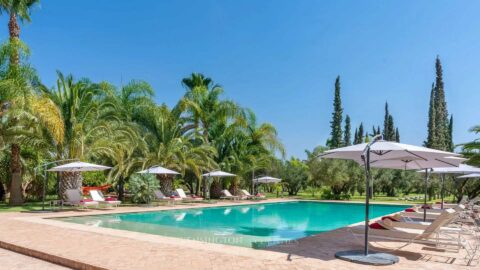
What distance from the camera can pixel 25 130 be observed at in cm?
1773

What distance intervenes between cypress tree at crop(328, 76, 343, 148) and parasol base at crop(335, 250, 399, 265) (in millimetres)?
41735

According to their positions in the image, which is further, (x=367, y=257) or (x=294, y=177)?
(x=294, y=177)

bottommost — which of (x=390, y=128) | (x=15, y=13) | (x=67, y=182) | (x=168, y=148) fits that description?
(x=67, y=182)

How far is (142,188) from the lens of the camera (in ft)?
69.6

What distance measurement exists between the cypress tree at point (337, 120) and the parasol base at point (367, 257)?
4174 cm

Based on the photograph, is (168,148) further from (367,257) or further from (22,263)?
(367,257)

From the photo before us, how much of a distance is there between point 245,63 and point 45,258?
77.7 ft

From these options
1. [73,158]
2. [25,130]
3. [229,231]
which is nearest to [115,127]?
[73,158]

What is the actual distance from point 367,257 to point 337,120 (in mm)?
43044

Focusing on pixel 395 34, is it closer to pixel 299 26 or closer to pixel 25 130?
pixel 299 26

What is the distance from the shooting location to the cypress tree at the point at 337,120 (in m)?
48.7

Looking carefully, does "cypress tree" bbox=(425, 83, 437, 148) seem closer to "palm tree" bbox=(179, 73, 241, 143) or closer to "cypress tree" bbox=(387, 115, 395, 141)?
"cypress tree" bbox=(387, 115, 395, 141)

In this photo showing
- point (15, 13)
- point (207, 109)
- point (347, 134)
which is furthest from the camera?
point (347, 134)

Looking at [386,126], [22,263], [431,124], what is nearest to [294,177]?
[431,124]
